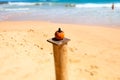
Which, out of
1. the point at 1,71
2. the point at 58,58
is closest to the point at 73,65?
the point at 1,71

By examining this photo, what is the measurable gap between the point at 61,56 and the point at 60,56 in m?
0.01

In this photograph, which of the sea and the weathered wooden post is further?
the sea

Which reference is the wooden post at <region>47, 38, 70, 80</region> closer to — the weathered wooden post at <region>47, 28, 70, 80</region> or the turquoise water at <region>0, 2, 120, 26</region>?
the weathered wooden post at <region>47, 28, 70, 80</region>

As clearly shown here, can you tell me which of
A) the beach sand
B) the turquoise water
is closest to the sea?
the turquoise water

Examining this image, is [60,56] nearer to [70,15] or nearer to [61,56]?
[61,56]

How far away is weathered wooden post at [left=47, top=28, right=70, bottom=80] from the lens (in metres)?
3.04

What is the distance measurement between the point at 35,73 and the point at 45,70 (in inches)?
12.1

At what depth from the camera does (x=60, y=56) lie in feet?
10.2

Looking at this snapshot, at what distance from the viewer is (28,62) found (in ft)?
18.5

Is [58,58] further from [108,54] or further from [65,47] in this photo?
[108,54]

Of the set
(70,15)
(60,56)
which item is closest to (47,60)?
(60,56)

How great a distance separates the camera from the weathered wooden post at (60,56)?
3.04 metres

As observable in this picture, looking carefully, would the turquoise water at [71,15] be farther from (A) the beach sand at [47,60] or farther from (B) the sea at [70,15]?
(A) the beach sand at [47,60]

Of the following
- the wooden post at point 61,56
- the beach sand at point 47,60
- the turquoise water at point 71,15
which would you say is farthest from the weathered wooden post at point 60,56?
the turquoise water at point 71,15
